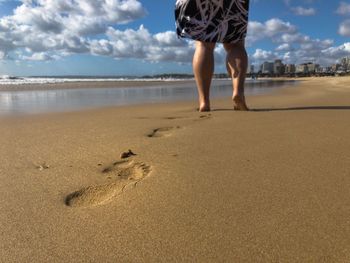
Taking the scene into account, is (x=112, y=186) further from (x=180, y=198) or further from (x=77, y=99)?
(x=77, y=99)

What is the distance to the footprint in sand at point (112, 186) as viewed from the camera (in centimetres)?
115

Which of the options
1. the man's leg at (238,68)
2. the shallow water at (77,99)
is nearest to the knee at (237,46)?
the man's leg at (238,68)

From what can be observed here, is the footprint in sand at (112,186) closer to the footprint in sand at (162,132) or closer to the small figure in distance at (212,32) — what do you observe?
the footprint in sand at (162,132)

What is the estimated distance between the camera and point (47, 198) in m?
1.15

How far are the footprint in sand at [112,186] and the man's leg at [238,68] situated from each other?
6.24ft

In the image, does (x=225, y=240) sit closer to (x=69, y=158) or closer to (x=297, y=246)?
(x=297, y=246)

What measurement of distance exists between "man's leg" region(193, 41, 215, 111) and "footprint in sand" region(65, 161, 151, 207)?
1.81 metres

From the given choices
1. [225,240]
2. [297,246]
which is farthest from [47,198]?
[297,246]

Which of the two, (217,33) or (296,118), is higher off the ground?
(217,33)

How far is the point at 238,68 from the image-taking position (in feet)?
10.8

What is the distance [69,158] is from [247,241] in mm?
1015

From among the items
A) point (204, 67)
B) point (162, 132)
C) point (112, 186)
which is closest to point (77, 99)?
point (204, 67)

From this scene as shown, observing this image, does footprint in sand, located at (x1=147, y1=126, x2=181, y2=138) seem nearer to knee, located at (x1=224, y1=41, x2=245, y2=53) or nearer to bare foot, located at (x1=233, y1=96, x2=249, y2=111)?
bare foot, located at (x1=233, y1=96, x2=249, y2=111)

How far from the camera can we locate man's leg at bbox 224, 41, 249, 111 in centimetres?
322
